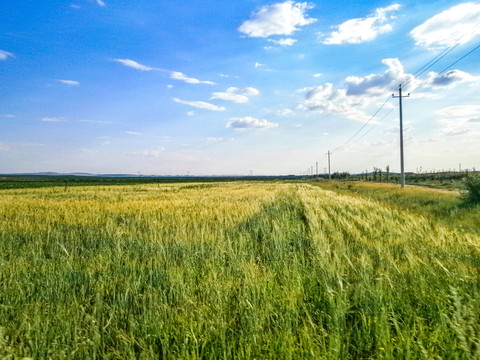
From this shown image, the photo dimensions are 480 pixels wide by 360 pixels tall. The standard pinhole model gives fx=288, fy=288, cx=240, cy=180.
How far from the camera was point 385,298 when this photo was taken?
9.86 feet

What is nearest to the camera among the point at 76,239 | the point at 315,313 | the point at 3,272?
the point at 315,313

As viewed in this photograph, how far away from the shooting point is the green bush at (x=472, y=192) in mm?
16359

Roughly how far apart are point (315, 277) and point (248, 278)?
35.2 inches

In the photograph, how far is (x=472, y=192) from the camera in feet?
54.6

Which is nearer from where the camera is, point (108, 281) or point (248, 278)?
point (248, 278)

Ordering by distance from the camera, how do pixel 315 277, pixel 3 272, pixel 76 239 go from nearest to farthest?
pixel 315 277 < pixel 3 272 < pixel 76 239

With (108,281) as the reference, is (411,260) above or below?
above

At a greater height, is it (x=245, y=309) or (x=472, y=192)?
(x=472, y=192)

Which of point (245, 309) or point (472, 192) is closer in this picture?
point (245, 309)

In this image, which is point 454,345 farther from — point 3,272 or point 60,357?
point 3,272

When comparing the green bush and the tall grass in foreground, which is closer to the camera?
the tall grass in foreground

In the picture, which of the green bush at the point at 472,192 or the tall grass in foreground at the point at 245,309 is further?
the green bush at the point at 472,192

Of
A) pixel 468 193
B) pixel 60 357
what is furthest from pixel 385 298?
pixel 468 193

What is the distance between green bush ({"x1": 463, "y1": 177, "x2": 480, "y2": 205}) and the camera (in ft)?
53.7
